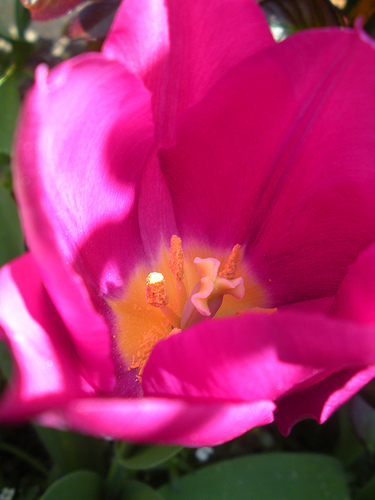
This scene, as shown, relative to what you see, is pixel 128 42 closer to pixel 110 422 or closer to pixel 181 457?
pixel 110 422

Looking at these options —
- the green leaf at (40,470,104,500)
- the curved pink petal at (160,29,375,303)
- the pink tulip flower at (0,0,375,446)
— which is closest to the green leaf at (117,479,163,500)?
the green leaf at (40,470,104,500)

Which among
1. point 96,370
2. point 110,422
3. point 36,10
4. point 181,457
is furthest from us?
point 181,457

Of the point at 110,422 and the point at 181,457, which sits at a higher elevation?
the point at 110,422

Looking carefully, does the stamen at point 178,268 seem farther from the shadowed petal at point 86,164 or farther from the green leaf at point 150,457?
the green leaf at point 150,457

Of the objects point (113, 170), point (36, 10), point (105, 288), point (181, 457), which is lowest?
point (181, 457)

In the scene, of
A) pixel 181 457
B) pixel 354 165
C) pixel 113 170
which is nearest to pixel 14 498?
pixel 181 457

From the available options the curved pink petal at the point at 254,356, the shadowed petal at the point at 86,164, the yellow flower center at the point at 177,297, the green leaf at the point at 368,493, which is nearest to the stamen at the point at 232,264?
the yellow flower center at the point at 177,297
